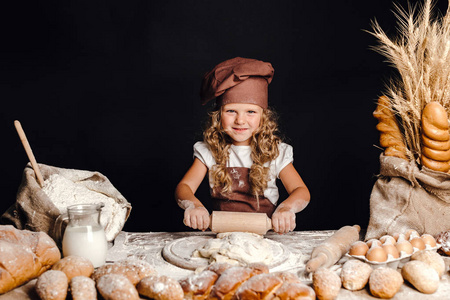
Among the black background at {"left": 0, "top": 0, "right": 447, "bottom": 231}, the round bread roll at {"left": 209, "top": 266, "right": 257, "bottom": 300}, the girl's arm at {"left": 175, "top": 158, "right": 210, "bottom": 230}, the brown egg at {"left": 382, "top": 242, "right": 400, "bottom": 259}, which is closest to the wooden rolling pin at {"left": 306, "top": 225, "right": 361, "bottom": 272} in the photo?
the brown egg at {"left": 382, "top": 242, "right": 400, "bottom": 259}

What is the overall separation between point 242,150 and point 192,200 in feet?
1.63

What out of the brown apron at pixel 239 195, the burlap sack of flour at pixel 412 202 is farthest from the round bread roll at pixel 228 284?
the brown apron at pixel 239 195

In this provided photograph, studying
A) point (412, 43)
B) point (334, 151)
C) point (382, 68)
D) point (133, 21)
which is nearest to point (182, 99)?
point (133, 21)

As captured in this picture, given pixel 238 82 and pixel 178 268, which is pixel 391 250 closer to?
pixel 178 268

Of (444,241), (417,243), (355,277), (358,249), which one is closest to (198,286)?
(355,277)

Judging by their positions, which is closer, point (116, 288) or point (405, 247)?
point (116, 288)

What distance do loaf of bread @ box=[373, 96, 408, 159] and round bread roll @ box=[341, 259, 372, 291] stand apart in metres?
0.73

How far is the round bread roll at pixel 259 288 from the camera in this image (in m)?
1.30

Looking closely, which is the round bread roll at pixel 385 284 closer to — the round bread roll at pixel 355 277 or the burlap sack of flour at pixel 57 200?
the round bread roll at pixel 355 277

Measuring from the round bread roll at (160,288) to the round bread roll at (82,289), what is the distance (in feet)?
0.46

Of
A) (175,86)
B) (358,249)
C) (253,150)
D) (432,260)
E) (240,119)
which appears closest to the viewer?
(432,260)

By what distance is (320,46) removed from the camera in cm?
355

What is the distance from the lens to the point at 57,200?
6.28ft

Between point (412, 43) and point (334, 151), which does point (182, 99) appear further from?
point (412, 43)
